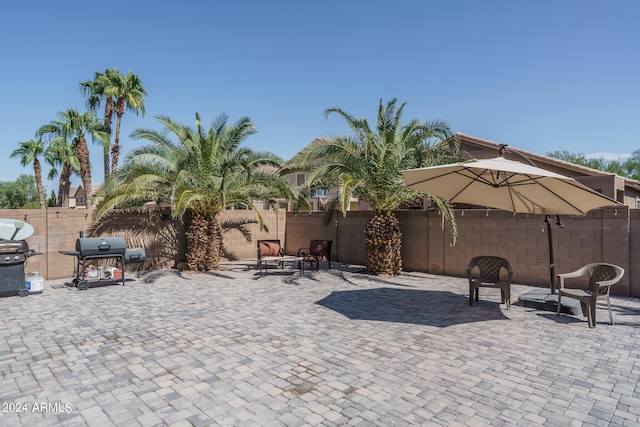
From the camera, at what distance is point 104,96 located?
2472 cm

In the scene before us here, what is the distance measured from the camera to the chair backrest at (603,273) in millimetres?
6621

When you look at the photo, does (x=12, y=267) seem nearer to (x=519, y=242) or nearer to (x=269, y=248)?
(x=269, y=248)

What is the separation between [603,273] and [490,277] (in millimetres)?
2013

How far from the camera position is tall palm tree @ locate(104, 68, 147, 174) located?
24000 mm

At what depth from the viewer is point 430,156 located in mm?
11188

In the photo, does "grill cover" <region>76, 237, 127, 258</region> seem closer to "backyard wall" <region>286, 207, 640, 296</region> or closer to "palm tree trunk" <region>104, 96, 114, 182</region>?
"backyard wall" <region>286, 207, 640, 296</region>

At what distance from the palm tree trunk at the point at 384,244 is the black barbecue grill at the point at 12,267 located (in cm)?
914

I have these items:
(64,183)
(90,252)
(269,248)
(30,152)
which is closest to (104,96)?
(64,183)

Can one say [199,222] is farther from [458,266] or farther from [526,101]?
[526,101]

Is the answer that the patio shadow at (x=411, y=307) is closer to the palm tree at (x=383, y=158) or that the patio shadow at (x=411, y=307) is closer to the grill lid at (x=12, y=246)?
the palm tree at (x=383, y=158)

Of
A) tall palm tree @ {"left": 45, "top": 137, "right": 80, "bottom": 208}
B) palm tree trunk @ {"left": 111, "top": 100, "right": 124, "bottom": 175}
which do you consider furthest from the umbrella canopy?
tall palm tree @ {"left": 45, "top": 137, "right": 80, "bottom": 208}

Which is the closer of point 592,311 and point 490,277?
point 592,311

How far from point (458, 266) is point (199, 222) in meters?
8.45

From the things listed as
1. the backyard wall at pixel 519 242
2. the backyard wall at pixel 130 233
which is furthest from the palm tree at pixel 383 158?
the backyard wall at pixel 130 233
